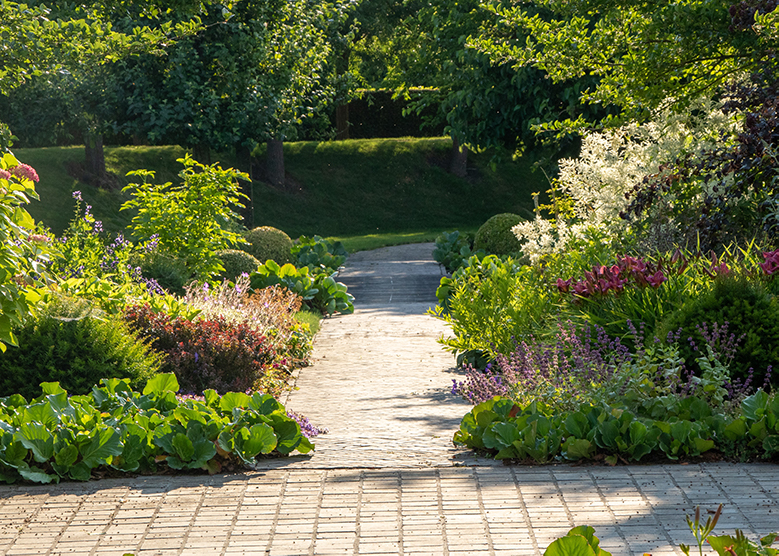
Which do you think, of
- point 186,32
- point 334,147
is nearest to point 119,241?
point 186,32

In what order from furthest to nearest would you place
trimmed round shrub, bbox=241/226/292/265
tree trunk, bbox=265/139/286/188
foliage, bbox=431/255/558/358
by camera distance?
1. tree trunk, bbox=265/139/286/188
2. trimmed round shrub, bbox=241/226/292/265
3. foliage, bbox=431/255/558/358

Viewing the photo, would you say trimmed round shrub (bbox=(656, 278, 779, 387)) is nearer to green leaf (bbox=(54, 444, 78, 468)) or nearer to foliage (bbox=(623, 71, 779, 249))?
foliage (bbox=(623, 71, 779, 249))

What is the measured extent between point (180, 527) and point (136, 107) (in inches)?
515

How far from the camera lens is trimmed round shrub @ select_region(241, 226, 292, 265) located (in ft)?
46.1

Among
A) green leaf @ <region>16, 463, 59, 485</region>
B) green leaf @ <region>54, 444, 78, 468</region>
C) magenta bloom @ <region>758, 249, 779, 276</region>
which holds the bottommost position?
green leaf @ <region>16, 463, 59, 485</region>

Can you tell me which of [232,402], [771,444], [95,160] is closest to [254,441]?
[232,402]

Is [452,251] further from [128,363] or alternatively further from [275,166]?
[275,166]

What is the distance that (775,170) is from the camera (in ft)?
24.1

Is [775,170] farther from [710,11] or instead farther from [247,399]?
[247,399]

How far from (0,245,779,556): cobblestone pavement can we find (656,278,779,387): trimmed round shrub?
50.3 inches

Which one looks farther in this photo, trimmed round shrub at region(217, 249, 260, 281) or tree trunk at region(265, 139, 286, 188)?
tree trunk at region(265, 139, 286, 188)

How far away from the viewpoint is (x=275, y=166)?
2833cm

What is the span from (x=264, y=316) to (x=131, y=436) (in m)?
3.56

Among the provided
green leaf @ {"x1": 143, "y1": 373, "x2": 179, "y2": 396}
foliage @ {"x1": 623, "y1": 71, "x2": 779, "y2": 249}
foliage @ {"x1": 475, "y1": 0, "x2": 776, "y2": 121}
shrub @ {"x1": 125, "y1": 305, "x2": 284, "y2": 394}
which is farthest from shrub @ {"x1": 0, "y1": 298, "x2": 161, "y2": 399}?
foliage @ {"x1": 475, "y1": 0, "x2": 776, "y2": 121}
